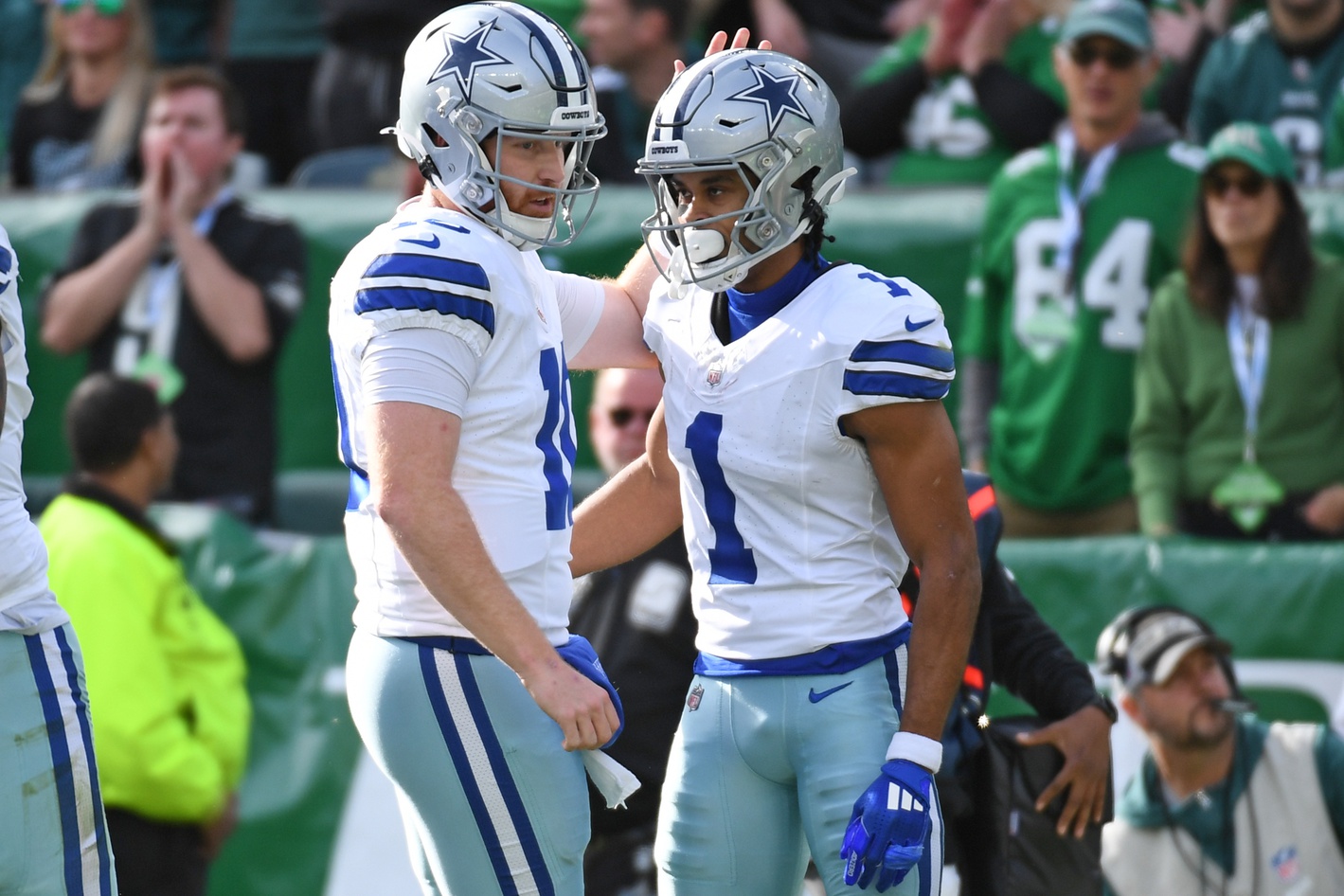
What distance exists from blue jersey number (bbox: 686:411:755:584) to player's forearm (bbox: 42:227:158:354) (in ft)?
11.6

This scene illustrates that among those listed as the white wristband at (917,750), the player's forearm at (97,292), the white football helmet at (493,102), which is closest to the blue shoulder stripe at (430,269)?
the white football helmet at (493,102)

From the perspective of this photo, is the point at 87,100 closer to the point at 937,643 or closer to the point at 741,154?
the point at 741,154

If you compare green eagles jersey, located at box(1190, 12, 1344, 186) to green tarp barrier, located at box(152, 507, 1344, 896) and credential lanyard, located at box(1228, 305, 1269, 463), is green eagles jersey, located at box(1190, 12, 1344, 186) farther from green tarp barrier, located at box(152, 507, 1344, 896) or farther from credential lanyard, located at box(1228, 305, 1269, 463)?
green tarp barrier, located at box(152, 507, 1344, 896)

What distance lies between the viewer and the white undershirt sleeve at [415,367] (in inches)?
111

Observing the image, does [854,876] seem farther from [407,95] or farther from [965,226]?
[965,226]

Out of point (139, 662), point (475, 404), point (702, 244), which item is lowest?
point (139, 662)

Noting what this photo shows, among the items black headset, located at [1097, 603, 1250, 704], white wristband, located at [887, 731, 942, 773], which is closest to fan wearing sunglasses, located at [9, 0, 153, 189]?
black headset, located at [1097, 603, 1250, 704]

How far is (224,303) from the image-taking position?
242 inches

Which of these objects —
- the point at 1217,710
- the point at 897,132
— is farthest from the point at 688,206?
the point at 897,132

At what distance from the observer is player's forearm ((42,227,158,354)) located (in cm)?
624

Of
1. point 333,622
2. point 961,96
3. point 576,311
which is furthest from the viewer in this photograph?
point 961,96

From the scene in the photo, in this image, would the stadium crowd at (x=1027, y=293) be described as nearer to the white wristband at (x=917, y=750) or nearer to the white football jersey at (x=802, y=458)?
the white football jersey at (x=802, y=458)

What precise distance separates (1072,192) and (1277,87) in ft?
3.25

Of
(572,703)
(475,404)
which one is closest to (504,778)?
(572,703)
